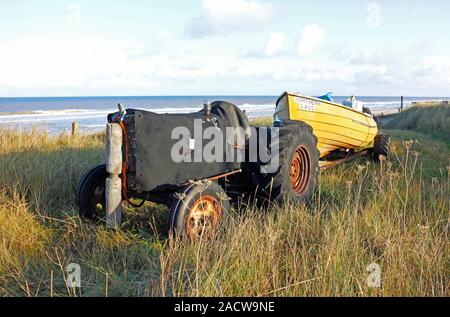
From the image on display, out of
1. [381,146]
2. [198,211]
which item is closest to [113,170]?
[198,211]

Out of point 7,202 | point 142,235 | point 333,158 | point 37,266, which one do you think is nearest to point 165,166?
point 142,235

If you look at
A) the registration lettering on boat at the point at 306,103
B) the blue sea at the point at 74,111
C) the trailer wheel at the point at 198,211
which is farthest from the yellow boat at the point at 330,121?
the trailer wheel at the point at 198,211

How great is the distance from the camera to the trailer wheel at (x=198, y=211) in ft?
11.1

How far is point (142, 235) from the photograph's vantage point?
3857 millimetres

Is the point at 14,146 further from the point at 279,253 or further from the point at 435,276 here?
the point at 435,276

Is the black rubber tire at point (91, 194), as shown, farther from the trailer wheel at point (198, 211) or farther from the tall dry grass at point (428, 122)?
the tall dry grass at point (428, 122)

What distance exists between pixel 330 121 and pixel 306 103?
2.18ft

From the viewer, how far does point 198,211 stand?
364cm

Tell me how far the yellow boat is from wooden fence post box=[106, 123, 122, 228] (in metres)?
3.28

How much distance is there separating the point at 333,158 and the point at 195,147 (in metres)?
4.53

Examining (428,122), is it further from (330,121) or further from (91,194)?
(91,194)

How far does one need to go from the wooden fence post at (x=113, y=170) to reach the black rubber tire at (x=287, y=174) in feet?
5.51

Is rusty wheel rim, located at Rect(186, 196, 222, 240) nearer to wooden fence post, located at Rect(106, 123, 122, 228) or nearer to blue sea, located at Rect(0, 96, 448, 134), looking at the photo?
wooden fence post, located at Rect(106, 123, 122, 228)

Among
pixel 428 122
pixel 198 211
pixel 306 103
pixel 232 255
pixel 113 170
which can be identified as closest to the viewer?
pixel 232 255
